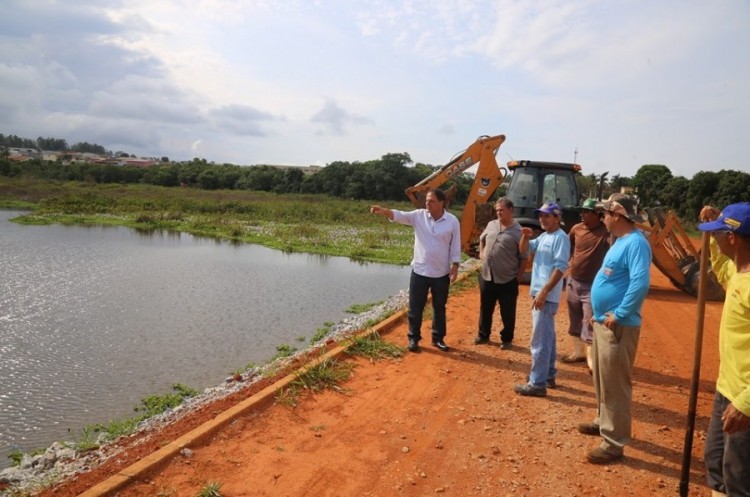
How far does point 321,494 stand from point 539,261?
2995 millimetres

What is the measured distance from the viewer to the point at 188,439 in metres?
4.06

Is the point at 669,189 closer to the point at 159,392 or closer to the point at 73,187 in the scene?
the point at 159,392

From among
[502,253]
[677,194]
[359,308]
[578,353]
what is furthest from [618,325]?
[677,194]

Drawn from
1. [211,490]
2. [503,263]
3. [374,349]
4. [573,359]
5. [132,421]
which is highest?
[503,263]

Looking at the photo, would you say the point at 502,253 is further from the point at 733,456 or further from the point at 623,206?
the point at 733,456

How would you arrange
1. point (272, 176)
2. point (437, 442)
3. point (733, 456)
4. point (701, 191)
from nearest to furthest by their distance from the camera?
point (733, 456) < point (437, 442) < point (701, 191) < point (272, 176)

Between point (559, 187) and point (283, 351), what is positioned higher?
point (559, 187)

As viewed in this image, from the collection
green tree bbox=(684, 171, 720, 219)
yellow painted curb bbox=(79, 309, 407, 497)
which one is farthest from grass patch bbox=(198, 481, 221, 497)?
green tree bbox=(684, 171, 720, 219)

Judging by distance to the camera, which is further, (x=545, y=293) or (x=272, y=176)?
(x=272, y=176)

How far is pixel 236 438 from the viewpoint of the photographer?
4.23 metres

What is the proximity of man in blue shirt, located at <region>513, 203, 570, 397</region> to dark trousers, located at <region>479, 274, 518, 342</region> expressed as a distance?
4.15ft

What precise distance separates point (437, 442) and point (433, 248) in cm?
250

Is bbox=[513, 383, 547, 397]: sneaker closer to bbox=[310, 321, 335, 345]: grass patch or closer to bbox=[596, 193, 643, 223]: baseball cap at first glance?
bbox=[596, 193, 643, 223]: baseball cap

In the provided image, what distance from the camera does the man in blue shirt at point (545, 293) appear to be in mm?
4930
